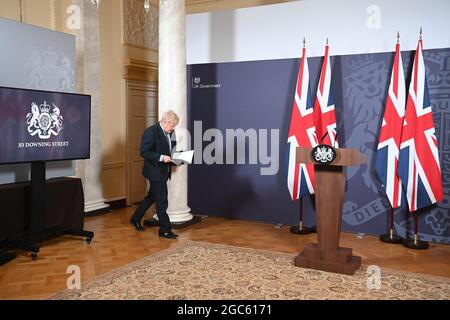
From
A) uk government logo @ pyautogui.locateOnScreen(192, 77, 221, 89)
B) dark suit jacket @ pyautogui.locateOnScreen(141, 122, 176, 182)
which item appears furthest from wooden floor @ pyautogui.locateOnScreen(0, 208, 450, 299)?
uk government logo @ pyautogui.locateOnScreen(192, 77, 221, 89)

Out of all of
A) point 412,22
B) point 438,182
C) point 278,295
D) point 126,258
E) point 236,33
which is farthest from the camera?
point 236,33

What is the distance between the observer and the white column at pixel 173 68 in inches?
227

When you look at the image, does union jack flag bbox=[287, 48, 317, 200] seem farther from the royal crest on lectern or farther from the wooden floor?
the royal crest on lectern

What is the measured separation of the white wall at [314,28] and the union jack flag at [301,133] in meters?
0.58

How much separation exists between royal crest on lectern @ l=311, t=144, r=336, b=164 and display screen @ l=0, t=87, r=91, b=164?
8.30 ft

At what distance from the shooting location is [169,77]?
5.79 metres

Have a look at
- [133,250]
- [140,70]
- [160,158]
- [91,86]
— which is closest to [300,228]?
[160,158]

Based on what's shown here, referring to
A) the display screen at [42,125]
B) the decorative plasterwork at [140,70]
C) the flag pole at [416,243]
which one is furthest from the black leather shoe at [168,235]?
the decorative plasterwork at [140,70]

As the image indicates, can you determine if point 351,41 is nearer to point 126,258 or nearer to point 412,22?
point 412,22

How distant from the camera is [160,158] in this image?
5.13 meters

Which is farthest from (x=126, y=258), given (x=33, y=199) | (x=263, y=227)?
(x=263, y=227)

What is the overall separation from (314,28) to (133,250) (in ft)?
11.7

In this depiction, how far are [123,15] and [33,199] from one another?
149 inches

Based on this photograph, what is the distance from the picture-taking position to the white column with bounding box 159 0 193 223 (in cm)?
576
